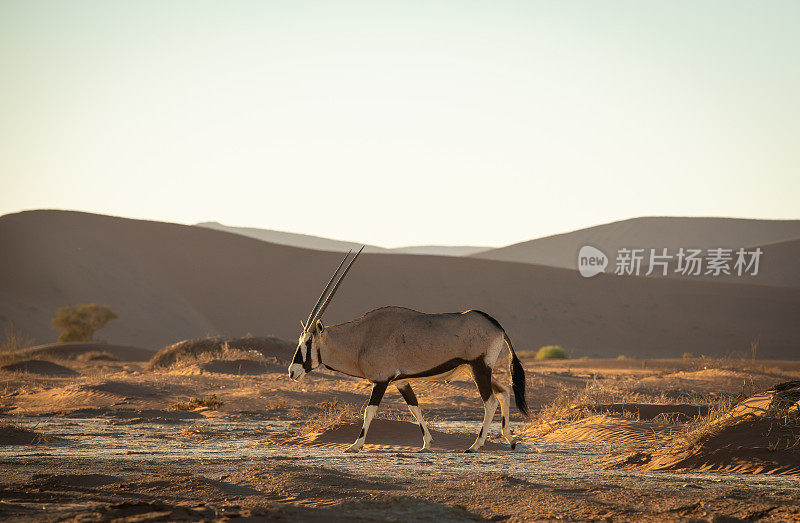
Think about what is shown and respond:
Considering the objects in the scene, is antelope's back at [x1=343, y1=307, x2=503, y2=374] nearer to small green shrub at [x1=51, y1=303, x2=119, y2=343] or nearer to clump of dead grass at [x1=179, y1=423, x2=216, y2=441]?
clump of dead grass at [x1=179, y1=423, x2=216, y2=441]

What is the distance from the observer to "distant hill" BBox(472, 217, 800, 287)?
533 feet

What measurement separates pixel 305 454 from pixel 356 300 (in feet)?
215

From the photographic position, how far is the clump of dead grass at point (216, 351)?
2777 centimetres

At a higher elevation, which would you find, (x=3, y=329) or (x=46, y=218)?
(x=46, y=218)

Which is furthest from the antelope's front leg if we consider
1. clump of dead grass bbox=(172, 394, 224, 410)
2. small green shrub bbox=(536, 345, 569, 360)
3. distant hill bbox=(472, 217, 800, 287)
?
distant hill bbox=(472, 217, 800, 287)

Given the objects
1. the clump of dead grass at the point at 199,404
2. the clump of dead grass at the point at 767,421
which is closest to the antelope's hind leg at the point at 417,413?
the clump of dead grass at the point at 767,421

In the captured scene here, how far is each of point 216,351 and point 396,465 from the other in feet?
70.2

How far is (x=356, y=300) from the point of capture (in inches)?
2985

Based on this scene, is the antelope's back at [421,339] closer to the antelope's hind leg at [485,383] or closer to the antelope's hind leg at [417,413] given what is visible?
the antelope's hind leg at [485,383]

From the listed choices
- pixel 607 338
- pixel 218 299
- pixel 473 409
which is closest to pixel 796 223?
pixel 607 338

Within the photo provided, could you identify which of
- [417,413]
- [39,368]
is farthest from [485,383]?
[39,368]

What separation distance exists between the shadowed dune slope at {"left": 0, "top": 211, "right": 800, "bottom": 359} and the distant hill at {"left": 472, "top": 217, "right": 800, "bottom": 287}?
72.8 metres

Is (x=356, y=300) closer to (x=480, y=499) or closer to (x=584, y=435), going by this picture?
(x=584, y=435)

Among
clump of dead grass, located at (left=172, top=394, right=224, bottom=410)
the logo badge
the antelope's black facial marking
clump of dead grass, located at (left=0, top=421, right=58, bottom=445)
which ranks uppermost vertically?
the logo badge
